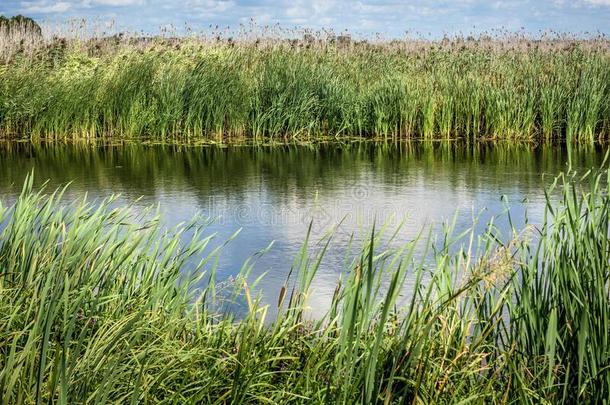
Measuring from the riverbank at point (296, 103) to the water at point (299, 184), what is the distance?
799mm

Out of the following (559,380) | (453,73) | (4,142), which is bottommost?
(559,380)

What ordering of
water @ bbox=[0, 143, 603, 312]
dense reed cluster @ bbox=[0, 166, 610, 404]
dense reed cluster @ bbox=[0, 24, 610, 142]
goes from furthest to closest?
dense reed cluster @ bbox=[0, 24, 610, 142] → water @ bbox=[0, 143, 603, 312] → dense reed cluster @ bbox=[0, 166, 610, 404]

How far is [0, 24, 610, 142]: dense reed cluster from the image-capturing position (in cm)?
1345

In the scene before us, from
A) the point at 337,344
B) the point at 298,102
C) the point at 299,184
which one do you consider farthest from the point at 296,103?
the point at 337,344

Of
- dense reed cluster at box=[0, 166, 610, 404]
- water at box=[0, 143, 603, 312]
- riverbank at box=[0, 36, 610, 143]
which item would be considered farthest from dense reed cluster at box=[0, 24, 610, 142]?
dense reed cluster at box=[0, 166, 610, 404]

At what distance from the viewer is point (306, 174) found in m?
10.3

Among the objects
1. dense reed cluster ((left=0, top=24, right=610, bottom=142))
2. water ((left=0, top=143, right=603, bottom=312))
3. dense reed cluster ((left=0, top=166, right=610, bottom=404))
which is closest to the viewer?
dense reed cluster ((left=0, top=166, right=610, bottom=404))

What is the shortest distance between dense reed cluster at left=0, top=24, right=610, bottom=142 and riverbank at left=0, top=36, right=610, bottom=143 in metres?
0.02

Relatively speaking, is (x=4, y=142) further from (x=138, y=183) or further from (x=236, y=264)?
(x=236, y=264)

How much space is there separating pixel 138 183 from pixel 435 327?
675 centimetres

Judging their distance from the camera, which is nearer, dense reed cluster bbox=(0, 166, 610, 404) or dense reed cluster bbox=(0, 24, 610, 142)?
dense reed cluster bbox=(0, 166, 610, 404)

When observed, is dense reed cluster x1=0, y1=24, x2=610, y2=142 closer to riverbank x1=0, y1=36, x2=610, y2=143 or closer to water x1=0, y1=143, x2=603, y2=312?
riverbank x1=0, y1=36, x2=610, y2=143

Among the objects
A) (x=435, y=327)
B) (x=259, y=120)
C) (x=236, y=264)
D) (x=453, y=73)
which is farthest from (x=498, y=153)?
(x=435, y=327)

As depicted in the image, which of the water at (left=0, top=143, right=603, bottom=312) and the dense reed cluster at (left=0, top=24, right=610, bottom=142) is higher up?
the dense reed cluster at (left=0, top=24, right=610, bottom=142)
